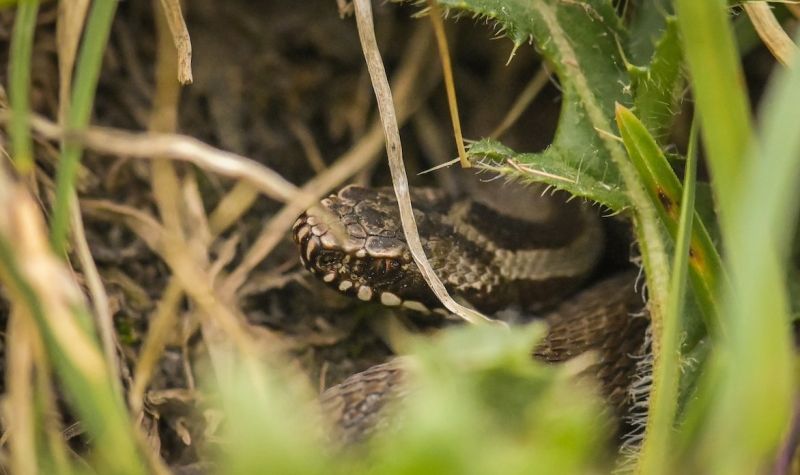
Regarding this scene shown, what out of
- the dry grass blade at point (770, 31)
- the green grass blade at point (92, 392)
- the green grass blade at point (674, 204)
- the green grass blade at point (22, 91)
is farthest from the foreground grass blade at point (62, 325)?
the dry grass blade at point (770, 31)

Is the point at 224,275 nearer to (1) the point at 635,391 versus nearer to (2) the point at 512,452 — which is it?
(1) the point at 635,391

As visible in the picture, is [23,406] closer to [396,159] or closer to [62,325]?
[62,325]

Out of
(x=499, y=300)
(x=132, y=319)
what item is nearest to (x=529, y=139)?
(x=499, y=300)

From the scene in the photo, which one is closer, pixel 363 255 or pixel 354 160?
pixel 363 255

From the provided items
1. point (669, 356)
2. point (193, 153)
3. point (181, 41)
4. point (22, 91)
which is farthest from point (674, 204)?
point (22, 91)

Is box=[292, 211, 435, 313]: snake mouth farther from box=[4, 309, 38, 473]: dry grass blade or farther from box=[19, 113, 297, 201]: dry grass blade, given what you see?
box=[4, 309, 38, 473]: dry grass blade
